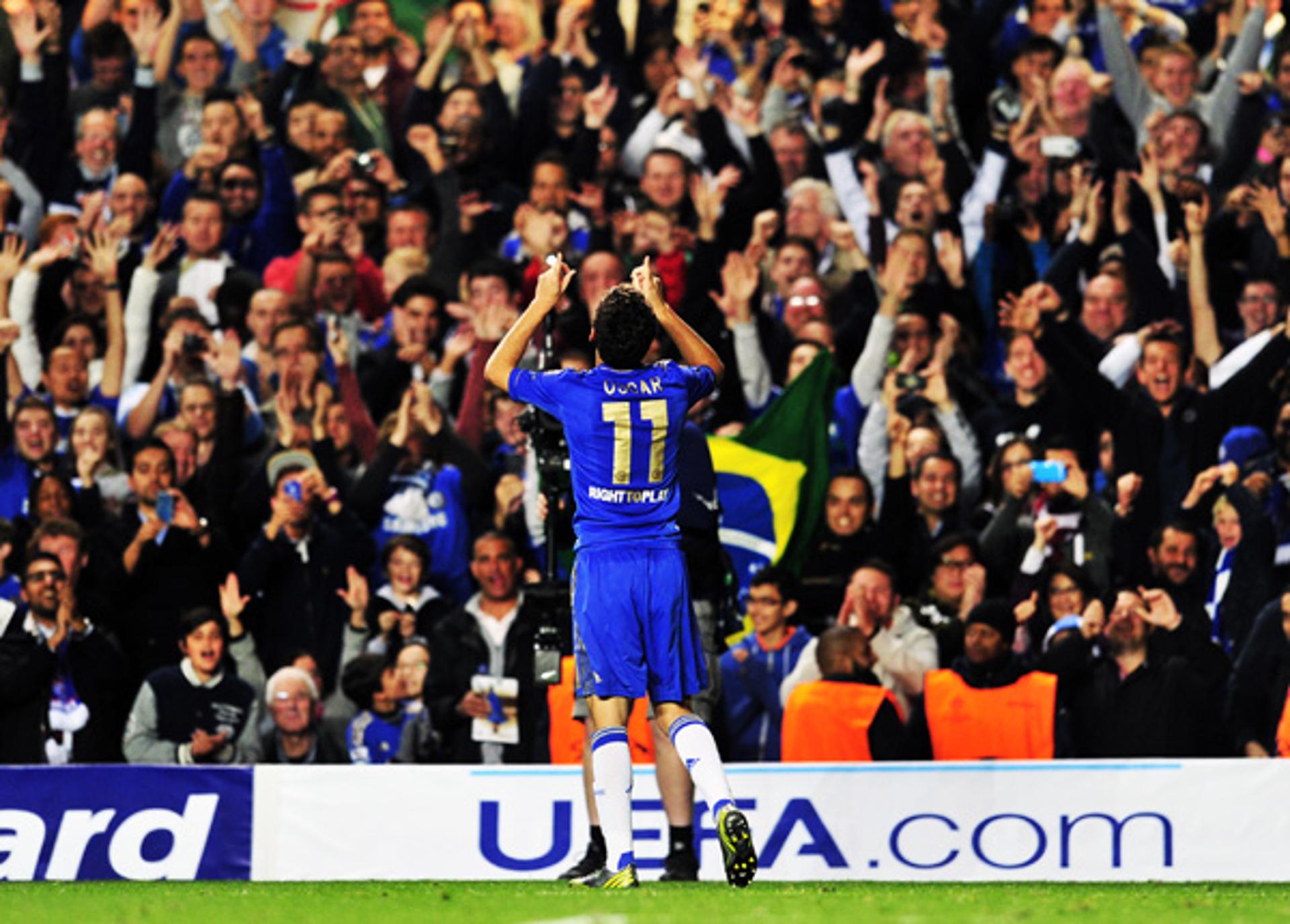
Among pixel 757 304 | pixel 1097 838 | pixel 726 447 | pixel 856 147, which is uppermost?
pixel 856 147

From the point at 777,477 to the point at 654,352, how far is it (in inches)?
52.6

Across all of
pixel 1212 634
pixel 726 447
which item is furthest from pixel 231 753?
pixel 1212 634

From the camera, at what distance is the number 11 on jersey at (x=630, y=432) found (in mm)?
7750

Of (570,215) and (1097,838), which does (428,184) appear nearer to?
(570,215)

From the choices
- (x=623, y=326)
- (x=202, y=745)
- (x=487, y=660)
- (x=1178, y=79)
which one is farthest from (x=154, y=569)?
(x=1178, y=79)

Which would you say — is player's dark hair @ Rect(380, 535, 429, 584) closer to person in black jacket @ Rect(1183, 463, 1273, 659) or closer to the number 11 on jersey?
person in black jacket @ Rect(1183, 463, 1273, 659)

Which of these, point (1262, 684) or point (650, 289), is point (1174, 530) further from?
point (650, 289)

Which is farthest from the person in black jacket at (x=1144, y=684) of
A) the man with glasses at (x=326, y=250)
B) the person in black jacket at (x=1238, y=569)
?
the man with glasses at (x=326, y=250)

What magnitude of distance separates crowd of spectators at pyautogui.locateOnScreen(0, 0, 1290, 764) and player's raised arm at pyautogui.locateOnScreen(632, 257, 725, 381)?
1571 millimetres

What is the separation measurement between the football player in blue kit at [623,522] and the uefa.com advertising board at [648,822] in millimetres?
2564

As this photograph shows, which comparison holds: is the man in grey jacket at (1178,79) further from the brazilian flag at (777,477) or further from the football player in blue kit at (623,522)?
the football player in blue kit at (623,522)

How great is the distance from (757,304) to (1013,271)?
1630mm

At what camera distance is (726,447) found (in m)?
12.6

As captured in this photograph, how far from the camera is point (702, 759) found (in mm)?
7410
